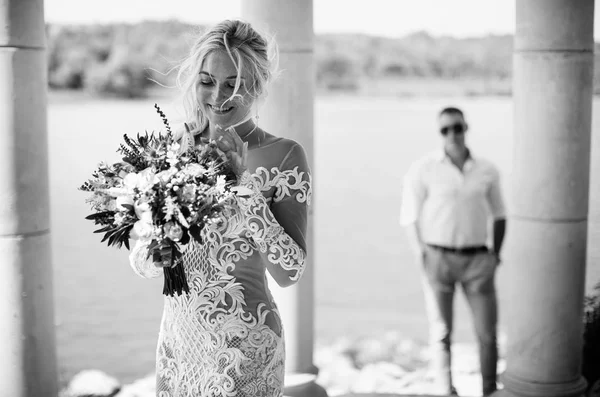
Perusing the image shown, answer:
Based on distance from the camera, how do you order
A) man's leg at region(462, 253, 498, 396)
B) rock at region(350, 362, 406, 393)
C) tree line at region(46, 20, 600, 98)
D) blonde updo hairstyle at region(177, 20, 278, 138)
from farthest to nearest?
tree line at region(46, 20, 600, 98), rock at region(350, 362, 406, 393), man's leg at region(462, 253, 498, 396), blonde updo hairstyle at region(177, 20, 278, 138)

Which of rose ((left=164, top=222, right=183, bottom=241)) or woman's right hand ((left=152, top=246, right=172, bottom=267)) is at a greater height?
rose ((left=164, top=222, right=183, bottom=241))

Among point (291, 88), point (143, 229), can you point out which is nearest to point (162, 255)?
point (143, 229)

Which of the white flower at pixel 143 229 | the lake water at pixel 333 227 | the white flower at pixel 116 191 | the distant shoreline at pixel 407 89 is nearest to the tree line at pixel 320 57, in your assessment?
the distant shoreline at pixel 407 89

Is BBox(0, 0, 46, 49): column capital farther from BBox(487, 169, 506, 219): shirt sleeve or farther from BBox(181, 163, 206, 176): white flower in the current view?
BBox(487, 169, 506, 219): shirt sleeve

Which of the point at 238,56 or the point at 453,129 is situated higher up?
the point at 238,56

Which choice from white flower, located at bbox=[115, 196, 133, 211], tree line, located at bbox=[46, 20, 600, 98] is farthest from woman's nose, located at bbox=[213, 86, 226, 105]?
tree line, located at bbox=[46, 20, 600, 98]

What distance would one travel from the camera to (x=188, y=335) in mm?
2648

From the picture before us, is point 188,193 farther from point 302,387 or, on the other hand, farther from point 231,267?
point 302,387

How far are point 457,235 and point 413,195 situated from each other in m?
0.47

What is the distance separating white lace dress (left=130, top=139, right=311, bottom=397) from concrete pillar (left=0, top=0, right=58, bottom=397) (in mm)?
2134

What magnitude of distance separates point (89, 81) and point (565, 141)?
1646 centimetres

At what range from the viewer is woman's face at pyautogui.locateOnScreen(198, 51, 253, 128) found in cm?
261

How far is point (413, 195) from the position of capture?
6.16 metres

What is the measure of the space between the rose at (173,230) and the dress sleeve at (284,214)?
0.34 m
